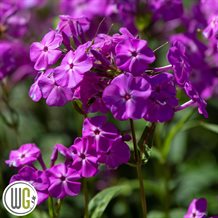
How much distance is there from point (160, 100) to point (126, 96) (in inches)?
5.0

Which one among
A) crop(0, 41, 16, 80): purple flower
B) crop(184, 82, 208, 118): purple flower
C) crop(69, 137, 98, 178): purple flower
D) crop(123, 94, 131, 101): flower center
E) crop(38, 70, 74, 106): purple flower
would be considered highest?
crop(123, 94, 131, 101): flower center

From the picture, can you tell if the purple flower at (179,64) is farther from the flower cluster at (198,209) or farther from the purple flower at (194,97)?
the flower cluster at (198,209)

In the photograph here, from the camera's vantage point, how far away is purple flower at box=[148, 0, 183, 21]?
333 centimetres

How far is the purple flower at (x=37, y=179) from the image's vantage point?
87.7 inches

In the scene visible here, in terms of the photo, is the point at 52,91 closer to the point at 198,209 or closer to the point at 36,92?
the point at 36,92

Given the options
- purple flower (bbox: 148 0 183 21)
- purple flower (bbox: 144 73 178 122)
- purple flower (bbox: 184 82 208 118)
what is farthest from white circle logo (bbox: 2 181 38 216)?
purple flower (bbox: 148 0 183 21)

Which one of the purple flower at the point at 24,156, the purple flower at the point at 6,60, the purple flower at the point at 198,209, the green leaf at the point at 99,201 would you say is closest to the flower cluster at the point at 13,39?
the purple flower at the point at 6,60

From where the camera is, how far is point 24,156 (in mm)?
2420

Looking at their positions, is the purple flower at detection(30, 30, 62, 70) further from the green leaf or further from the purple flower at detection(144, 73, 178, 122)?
the green leaf

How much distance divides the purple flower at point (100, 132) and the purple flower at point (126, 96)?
12 cm

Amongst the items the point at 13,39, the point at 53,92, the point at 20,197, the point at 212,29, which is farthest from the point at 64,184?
the point at 13,39

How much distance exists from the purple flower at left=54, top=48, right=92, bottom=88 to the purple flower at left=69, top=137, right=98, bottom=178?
0.73 ft

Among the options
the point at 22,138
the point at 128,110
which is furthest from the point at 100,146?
the point at 22,138

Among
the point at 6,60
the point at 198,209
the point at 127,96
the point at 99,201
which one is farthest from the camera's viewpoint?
the point at 6,60
